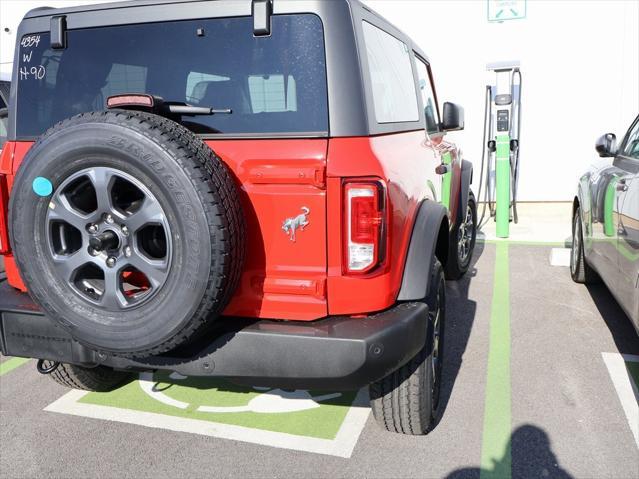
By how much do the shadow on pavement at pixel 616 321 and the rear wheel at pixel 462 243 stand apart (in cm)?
112

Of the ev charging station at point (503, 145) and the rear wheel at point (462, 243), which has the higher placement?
the ev charging station at point (503, 145)

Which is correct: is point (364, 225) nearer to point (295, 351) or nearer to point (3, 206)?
point (295, 351)

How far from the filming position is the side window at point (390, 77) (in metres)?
2.55

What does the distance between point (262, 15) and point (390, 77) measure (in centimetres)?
94

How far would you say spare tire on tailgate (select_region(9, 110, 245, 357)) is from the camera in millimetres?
2031

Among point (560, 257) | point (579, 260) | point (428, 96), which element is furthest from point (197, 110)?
point (560, 257)

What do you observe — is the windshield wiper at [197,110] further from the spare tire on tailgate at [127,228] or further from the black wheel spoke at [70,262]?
the black wheel spoke at [70,262]

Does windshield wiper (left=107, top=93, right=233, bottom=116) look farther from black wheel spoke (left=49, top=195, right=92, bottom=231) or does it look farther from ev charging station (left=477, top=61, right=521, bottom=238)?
ev charging station (left=477, top=61, right=521, bottom=238)

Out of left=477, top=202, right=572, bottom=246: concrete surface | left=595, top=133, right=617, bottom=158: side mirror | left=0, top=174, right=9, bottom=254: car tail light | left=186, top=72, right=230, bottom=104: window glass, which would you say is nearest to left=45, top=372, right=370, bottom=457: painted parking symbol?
left=0, top=174, right=9, bottom=254: car tail light

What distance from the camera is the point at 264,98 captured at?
2350 millimetres

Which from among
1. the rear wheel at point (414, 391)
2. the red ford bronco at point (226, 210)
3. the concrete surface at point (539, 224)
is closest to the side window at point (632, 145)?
the rear wheel at point (414, 391)

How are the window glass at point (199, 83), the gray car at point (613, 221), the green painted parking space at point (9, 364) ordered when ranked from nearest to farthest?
the window glass at point (199, 83)
the gray car at point (613, 221)
the green painted parking space at point (9, 364)

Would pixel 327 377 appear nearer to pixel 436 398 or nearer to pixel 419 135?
A: pixel 436 398

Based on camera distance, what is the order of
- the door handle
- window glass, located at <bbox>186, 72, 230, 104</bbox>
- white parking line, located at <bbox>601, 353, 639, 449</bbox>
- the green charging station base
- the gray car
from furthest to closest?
the green charging station base, the door handle, the gray car, white parking line, located at <bbox>601, 353, 639, 449</bbox>, window glass, located at <bbox>186, 72, 230, 104</bbox>
